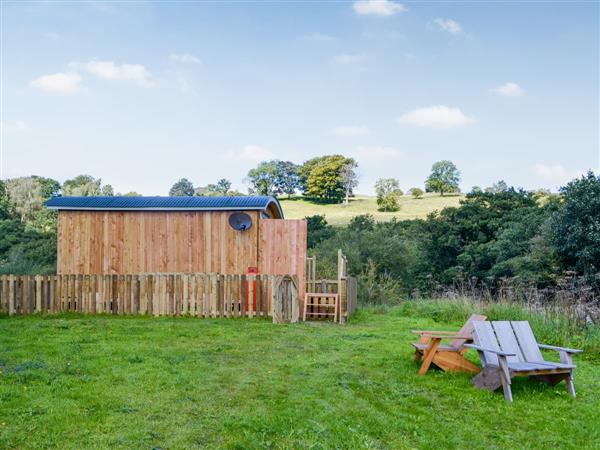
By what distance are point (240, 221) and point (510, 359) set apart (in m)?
8.71

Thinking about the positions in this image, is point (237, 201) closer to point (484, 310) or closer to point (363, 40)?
point (484, 310)

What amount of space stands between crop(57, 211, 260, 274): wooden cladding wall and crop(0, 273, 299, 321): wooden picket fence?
1.54m

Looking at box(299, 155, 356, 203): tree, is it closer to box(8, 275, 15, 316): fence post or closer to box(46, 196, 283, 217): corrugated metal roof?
box(46, 196, 283, 217): corrugated metal roof

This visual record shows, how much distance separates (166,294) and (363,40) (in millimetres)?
14035

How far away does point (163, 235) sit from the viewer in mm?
13883

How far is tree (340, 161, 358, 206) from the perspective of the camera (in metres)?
61.3

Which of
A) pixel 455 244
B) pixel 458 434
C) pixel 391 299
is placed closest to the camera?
pixel 458 434

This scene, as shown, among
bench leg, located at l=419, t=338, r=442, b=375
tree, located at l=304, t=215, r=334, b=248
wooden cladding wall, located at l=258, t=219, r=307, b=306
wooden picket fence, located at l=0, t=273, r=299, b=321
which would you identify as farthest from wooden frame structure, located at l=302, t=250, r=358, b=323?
tree, located at l=304, t=215, r=334, b=248

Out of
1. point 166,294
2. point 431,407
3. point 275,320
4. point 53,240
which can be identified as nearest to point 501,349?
point 431,407

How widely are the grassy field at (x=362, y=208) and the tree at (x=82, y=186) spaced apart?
20942 millimetres

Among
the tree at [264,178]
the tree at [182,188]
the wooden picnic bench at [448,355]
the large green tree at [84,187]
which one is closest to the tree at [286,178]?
the tree at [264,178]

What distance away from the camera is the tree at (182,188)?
69025 millimetres

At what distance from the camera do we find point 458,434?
434cm

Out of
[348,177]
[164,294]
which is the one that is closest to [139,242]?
[164,294]
